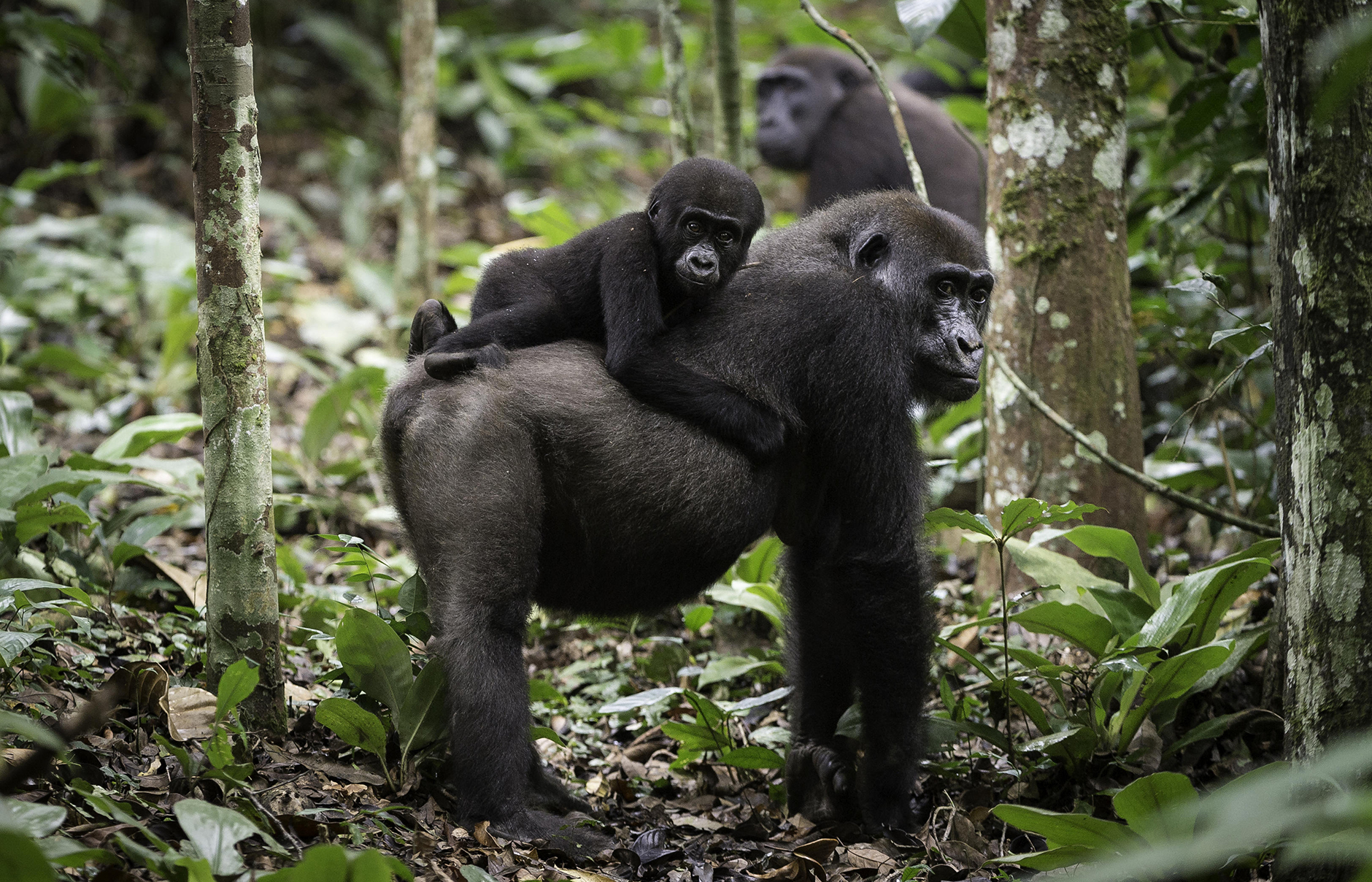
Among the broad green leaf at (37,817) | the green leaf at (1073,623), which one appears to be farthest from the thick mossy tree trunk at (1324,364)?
the broad green leaf at (37,817)

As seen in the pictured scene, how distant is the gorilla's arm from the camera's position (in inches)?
151

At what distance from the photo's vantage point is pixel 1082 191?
4.86m

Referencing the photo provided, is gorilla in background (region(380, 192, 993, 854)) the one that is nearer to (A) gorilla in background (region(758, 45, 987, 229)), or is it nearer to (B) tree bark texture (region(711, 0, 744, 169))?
(B) tree bark texture (region(711, 0, 744, 169))

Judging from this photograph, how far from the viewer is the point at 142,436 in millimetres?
5340

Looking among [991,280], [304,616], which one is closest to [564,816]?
[304,616]

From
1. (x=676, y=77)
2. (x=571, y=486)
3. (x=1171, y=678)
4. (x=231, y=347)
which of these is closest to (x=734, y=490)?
(x=571, y=486)

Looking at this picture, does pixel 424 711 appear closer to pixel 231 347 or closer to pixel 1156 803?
pixel 231 347

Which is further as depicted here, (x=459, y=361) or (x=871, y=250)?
(x=871, y=250)

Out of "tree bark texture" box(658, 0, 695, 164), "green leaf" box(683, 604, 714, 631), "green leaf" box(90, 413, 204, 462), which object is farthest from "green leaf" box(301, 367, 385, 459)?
"green leaf" box(683, 604, 714, 631)

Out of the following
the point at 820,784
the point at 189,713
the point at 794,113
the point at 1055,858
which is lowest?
the point at 820,784

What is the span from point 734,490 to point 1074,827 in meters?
1.57

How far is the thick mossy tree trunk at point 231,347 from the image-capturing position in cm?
340

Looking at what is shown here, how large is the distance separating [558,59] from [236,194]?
10.6m

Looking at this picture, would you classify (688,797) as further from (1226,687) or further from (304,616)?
(1226,687)
